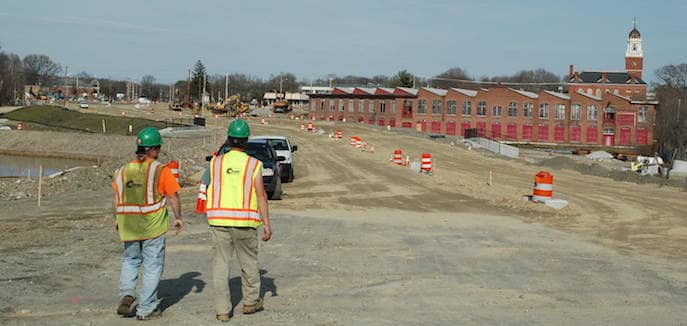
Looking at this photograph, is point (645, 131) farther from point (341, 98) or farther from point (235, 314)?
point (235, 314)

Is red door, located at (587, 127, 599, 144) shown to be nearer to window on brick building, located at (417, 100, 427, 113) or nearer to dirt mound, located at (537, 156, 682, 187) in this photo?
window on brick building, located at (417, 100, 427, 113)

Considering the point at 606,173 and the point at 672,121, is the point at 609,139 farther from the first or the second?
the point at 606,173

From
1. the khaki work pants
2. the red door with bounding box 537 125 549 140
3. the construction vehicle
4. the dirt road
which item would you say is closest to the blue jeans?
the dirt road

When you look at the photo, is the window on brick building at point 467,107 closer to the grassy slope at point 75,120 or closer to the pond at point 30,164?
the grassy slope at point 75,120

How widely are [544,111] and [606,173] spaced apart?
5359 centimetres

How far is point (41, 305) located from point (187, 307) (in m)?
1.52

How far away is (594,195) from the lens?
28047 mm

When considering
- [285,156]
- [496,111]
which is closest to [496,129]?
[496,111]

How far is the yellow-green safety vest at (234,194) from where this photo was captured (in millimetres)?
7457

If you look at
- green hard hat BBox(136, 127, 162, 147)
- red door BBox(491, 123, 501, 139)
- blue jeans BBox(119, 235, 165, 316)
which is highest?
red door BBox(491, 123, 501, 139)

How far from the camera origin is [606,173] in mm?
41688

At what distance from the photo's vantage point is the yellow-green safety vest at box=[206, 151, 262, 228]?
7.46 m

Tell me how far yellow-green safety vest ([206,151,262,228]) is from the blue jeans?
0.67 meters

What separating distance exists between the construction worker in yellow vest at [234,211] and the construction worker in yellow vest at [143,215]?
51cm
